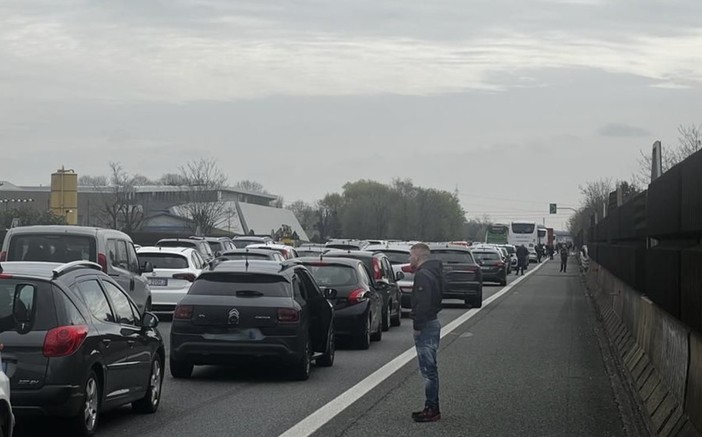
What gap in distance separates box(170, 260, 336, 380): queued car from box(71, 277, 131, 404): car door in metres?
3.55

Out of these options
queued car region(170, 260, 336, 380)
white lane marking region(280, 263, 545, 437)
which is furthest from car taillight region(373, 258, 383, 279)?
queued car region(170, 260, 336, 380)

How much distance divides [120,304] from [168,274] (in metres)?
14.6

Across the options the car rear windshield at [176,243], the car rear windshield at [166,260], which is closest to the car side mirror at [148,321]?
the car rear windshield at [166,260]

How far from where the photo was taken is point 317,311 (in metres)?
16.2

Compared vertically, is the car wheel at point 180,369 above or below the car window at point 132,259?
below

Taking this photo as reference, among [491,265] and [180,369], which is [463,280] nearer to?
[491,265]

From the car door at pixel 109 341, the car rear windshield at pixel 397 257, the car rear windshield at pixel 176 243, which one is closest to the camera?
the car door at pixel 109 341

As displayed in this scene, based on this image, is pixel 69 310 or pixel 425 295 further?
pixel 425 295

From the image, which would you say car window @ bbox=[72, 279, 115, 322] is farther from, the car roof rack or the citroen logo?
the citroen logo

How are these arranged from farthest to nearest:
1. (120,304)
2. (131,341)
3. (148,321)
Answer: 1. (148,321)
2. (120,304)
3. (131,341)

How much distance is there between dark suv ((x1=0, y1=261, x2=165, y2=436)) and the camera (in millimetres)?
9719

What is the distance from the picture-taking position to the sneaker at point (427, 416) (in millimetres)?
12086

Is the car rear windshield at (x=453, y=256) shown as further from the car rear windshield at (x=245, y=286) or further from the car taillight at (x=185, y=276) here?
the car rear windshield at (x=245, y=286)

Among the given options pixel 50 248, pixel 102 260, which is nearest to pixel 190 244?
pixel 102 260
